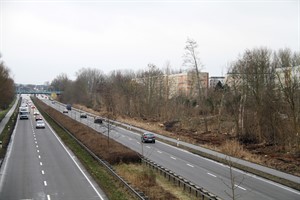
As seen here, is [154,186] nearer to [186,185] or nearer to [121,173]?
[186,185]

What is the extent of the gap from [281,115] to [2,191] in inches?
1100

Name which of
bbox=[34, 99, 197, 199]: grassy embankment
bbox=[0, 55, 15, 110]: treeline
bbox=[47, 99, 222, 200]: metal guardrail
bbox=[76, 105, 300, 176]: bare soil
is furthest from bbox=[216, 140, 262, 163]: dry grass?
bbox=[0, 55, 15, 110]: treeline

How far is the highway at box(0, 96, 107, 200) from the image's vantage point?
2075 centimetres

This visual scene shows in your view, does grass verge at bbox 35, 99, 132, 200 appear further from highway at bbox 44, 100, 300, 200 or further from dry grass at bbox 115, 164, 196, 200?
highway at bbox 44, 100, 300, 200

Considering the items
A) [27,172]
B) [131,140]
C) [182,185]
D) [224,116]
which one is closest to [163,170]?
[182,185]

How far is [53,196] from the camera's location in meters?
20.3

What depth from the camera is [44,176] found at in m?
25.7

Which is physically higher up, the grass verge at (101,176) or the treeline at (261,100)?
the treeline at (261,100)

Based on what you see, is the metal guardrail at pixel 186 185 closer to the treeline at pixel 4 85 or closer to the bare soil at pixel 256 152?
the bare soil at pixel 256 152

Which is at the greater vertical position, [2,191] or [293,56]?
[293,56]

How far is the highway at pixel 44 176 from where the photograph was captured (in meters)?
20.8

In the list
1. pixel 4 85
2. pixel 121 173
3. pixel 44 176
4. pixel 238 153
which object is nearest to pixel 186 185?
pixel 121 173

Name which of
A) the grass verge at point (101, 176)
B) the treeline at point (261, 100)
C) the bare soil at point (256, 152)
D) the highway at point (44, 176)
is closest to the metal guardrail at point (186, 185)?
the grass verge at point (101, 176)

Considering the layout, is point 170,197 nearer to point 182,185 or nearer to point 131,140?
point 182,185
